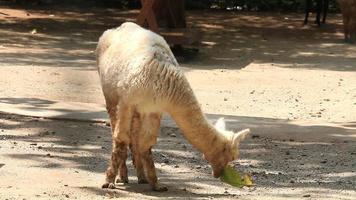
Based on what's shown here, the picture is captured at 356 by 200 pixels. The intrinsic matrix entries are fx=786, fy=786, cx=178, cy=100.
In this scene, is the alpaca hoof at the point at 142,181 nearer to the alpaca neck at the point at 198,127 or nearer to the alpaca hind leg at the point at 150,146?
the alpaca hind leg at the point at 150,146

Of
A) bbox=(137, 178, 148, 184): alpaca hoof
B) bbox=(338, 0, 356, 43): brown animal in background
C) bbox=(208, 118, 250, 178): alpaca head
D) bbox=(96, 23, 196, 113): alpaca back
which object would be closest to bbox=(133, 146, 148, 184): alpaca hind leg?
bbox=(137, 178, 148, 184): alpaca hoof

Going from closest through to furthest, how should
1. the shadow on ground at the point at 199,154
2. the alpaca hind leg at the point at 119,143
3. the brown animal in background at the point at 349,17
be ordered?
the alpaca hind leg at the point at 119,143 < the shadow on ground at the point at 199,154 < the brown animal in background at the point at 349,17

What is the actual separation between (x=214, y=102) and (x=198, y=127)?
18.3 ft

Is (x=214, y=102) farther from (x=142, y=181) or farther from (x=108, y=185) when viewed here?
(x=108, y=185)

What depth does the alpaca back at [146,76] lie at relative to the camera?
567 cm

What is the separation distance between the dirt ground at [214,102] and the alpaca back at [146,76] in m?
0.74

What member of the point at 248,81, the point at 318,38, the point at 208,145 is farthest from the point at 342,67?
the point at 208,145

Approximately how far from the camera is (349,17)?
17.8m

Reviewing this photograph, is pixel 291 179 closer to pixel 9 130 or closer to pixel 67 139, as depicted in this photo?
pixel 67 139

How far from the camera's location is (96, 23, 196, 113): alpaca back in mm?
5671

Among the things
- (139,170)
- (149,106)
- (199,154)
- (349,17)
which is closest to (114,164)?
(139,170)

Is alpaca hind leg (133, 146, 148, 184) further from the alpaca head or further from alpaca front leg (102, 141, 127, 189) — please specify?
the alpaca head

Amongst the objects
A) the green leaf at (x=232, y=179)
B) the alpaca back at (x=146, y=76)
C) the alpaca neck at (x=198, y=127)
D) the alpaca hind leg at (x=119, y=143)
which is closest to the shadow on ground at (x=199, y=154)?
the alpaca hind leg at (x=119, y=143)

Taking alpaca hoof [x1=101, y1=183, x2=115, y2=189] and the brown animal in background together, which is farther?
the brown animal in background
